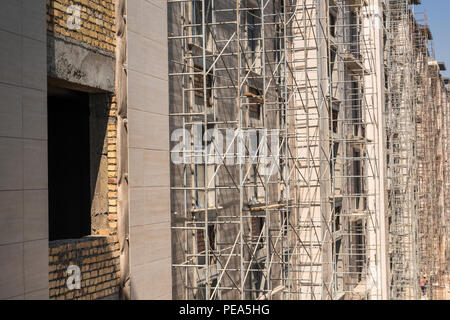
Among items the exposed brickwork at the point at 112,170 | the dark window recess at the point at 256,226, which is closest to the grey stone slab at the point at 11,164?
the exposed brickwork at the point at 112,170

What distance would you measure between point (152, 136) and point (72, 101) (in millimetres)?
1707

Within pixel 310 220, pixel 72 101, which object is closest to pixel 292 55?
pixel 310 220

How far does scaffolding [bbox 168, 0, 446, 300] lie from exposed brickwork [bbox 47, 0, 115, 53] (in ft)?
8.06

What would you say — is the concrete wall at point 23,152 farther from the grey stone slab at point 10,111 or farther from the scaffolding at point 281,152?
the scaffolding at point 281,152

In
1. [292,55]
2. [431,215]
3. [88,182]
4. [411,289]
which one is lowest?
[411,289]

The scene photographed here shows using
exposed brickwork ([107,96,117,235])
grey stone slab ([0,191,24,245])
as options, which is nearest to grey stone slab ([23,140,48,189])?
grey stone slab ([0,191,24,245])

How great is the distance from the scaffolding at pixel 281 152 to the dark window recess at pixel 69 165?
239 cm

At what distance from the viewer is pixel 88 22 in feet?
32.4

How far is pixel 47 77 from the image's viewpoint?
352 inches

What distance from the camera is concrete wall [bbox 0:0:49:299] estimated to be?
7.53 m

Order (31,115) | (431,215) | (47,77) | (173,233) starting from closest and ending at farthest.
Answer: (31,115) → (47,77) → (173,233) → (431,215)

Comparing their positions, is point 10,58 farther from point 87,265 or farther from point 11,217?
point 87,265

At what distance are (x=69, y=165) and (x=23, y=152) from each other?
3.19 metres

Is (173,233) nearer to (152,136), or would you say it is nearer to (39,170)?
(152,136)
